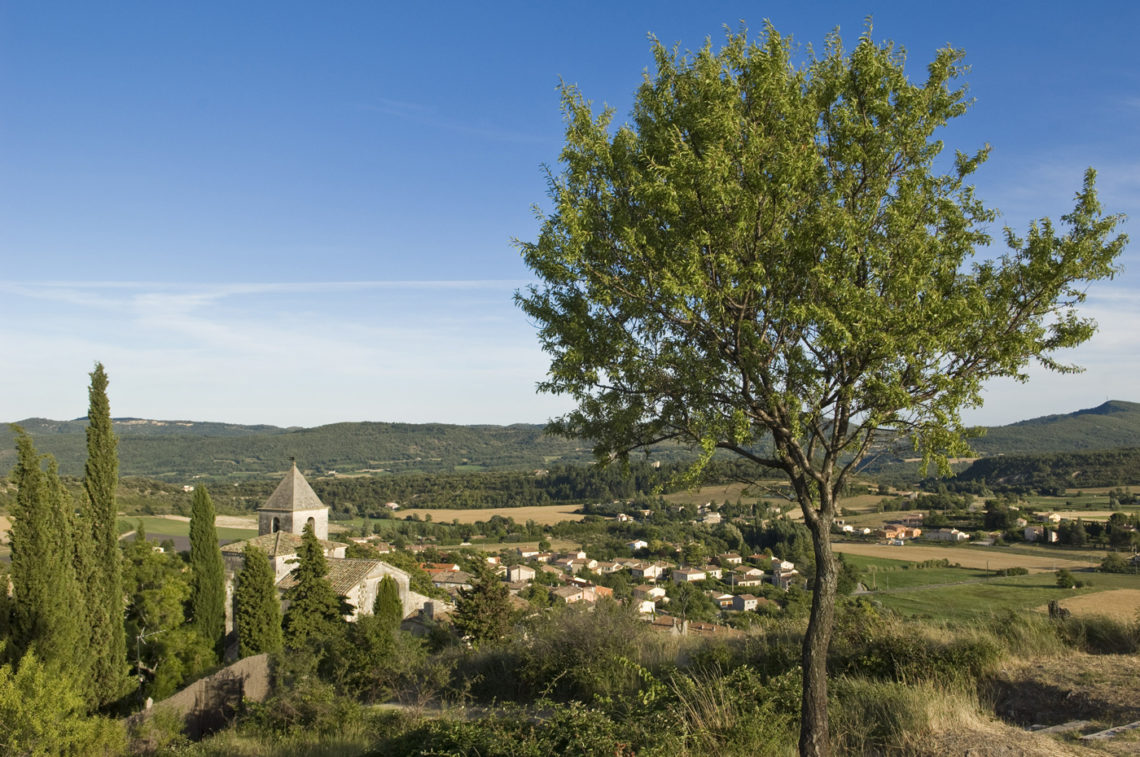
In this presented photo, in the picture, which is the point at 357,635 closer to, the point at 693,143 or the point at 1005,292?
the point at 693,143

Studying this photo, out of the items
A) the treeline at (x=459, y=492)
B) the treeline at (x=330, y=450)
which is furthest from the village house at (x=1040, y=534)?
the treeline at (x=330, y=450)

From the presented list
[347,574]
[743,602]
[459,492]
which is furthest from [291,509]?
[459,492]

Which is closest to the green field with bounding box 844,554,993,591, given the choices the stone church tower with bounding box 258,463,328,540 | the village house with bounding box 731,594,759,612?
the village house with bounding box 731,594,759,612

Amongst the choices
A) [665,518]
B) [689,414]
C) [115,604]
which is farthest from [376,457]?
[689,414]

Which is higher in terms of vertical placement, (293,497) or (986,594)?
(293,497)

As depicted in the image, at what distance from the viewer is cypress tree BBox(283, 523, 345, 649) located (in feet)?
83.5

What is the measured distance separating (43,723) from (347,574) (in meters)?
23.0

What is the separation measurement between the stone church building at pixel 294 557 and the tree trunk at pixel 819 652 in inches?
968

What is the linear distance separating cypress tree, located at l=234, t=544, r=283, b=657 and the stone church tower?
14.7 meters

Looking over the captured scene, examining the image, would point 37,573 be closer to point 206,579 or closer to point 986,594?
point 206,579

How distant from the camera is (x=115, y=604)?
17.7 metres

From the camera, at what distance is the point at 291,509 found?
4069 cm

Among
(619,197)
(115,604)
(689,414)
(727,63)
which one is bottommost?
(115,604)

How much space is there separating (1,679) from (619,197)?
38.1ft
